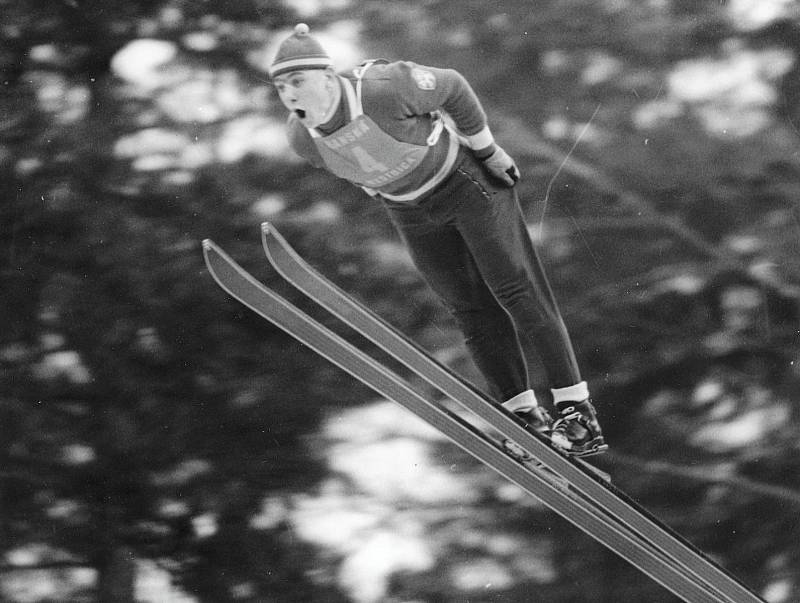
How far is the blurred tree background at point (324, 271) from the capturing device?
2.47m

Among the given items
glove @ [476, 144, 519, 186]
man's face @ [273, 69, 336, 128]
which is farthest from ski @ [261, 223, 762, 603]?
glove @ [476, 144, 519, 186]

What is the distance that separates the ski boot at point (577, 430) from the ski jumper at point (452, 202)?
0.08 meters

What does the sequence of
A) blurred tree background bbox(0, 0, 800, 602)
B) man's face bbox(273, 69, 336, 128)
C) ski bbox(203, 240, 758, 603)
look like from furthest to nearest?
blurred tree background bbox(0, 0, 800, 602), ski bbox(203, 240, 758, 603), man's face bbox(273, 69, 336, 128)

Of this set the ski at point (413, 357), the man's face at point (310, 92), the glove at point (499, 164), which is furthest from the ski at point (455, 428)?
the glove at point (499, 164)

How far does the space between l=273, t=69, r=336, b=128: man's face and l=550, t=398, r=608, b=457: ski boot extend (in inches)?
39.1

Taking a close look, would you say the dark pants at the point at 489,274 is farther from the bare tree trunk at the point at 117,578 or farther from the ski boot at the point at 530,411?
the bare tree trunk at the point at 117,578

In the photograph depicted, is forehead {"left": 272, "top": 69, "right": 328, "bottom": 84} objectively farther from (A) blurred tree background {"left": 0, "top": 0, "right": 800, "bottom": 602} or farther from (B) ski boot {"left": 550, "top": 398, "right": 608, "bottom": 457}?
(B) ski boot {"left": 550, "top": 398, "right": 608, "bottom": 457}

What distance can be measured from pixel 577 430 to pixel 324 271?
797mm

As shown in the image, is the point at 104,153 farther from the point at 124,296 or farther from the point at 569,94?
the point at 569,94

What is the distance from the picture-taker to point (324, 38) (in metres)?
2.45

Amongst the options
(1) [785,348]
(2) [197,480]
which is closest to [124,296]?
(2) [197,480]

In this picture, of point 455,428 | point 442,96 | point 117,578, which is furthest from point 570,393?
point 117,578

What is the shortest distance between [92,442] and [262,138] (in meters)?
0.93

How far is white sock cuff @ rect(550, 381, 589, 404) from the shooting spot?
250 centimetres
